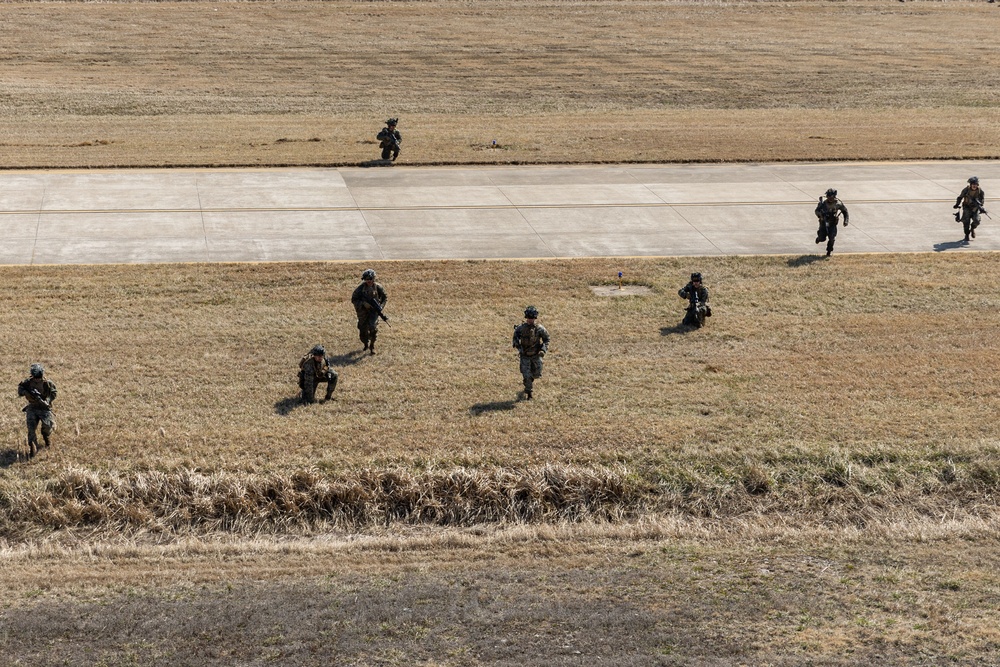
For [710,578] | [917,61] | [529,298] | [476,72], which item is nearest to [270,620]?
[710,578]

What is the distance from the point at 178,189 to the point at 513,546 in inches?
710

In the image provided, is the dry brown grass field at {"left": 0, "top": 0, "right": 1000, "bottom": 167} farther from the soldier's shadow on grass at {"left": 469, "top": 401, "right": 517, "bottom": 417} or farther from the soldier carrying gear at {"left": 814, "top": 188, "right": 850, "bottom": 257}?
the soldier's shadow on grass at {"left": 469, "top": 401, "right": 517, "bottom": 417}

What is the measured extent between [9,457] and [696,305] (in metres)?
11.3

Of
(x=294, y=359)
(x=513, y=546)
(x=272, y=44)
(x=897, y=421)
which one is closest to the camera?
(x=513, y=546)

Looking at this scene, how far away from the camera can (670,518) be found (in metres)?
14.8

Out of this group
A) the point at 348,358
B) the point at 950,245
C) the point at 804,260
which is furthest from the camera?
the point at 950,245

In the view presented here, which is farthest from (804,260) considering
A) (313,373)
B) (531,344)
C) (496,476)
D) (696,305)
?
(313,373)

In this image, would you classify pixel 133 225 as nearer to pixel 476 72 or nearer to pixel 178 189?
pixel 178 189

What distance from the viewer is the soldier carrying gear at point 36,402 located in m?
15.1

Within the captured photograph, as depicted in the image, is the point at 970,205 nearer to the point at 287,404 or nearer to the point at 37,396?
the point at 287,404

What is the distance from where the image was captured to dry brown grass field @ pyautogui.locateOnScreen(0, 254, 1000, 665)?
11.8 metres

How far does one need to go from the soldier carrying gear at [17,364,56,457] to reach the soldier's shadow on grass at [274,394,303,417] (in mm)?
3091

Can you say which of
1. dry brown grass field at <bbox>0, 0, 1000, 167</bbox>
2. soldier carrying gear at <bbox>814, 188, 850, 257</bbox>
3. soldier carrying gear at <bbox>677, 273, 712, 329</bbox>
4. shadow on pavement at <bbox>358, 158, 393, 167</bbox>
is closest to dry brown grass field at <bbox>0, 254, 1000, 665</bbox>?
soldier carrying gear at <bbox>677, 273, 712, 329</bbox>

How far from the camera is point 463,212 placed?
27.9m
